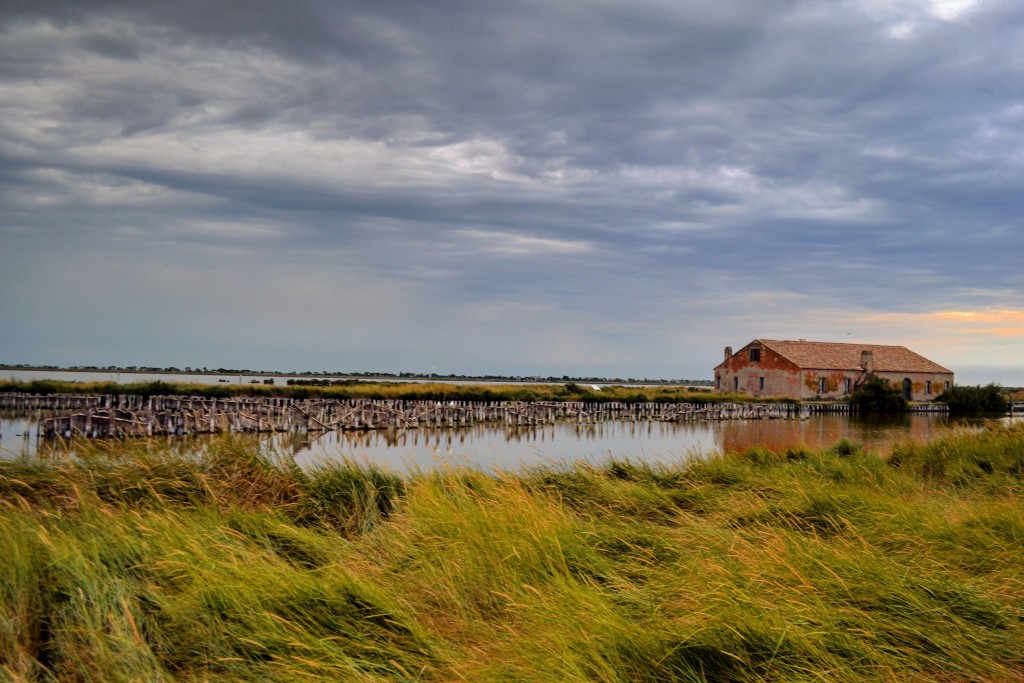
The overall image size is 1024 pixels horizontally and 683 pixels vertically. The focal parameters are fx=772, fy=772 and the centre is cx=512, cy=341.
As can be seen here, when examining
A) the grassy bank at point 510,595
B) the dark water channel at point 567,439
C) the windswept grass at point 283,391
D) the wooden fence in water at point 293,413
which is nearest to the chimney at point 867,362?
the wooden fence in water at point 293,413

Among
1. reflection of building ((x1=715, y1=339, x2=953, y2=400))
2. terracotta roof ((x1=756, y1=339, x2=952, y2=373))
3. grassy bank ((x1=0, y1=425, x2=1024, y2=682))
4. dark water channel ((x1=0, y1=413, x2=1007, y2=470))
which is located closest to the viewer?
grassy bank ((x1=0, y1=425, x2=1024, y2=682))

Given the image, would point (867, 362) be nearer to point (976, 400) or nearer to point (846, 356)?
point (846, 356)

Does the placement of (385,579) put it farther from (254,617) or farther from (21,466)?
(21,466)

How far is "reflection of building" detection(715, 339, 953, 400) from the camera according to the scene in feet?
183

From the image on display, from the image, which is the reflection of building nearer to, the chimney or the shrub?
the chimney

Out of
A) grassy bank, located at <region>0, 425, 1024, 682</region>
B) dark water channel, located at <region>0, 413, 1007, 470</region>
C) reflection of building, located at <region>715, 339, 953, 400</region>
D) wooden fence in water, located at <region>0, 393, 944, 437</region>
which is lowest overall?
dark water channel, located at <region>0, 413, 1007, 470</region>

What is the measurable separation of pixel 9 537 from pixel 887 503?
7403 mm

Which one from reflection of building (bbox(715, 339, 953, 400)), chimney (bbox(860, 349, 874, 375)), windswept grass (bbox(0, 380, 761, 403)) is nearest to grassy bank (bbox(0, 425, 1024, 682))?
windswept grass (bbox(0, 380, 761, 403))

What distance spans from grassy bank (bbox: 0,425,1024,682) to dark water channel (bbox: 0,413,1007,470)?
1050 centimetres

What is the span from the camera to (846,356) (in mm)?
59656

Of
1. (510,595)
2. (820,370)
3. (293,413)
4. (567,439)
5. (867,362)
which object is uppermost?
(867,362)

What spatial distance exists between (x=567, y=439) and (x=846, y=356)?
39387 mm

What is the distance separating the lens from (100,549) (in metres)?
5.54

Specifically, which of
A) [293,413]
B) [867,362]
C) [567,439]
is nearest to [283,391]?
[293,413]
